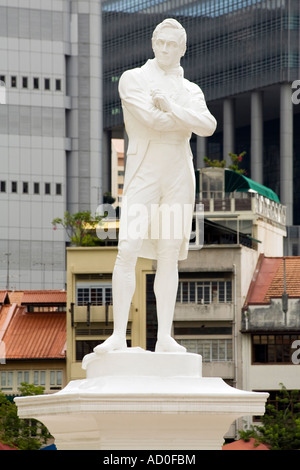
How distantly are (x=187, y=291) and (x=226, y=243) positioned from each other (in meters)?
3.88

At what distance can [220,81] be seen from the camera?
131 metres

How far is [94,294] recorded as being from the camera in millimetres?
75125

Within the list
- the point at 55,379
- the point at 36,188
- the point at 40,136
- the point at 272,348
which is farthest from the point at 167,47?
the point at 40,136

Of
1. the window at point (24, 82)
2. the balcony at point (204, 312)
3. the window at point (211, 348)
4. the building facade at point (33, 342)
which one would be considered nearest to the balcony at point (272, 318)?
the balcony at point (204, 312)

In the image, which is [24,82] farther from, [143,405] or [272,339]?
[143,405]

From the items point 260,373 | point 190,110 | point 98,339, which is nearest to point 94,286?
point 98,339

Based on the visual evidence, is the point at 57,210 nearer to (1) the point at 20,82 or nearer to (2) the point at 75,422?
(1) the point at 20,82

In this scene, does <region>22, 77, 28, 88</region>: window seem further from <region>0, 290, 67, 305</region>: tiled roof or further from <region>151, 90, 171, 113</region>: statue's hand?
<region>151, 90, 171, 113</region>: statue's hand

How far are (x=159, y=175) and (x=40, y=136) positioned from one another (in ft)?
281

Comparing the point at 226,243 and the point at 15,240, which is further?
the point at 15,240

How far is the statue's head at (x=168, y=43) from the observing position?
2267cm

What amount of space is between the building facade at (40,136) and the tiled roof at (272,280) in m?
30.2

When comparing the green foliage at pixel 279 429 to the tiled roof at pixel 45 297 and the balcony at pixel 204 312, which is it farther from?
the tiled roof at pixel 45 297

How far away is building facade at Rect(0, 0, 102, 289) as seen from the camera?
349 ft
